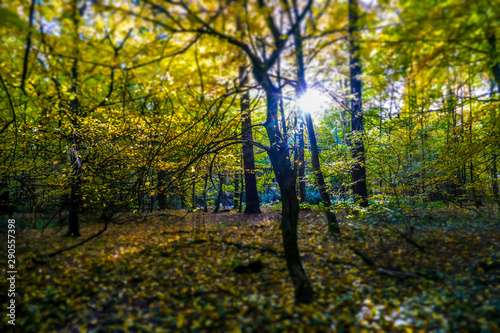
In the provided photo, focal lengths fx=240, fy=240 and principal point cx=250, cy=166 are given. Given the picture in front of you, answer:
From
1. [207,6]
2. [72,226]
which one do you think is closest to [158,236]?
[72,226]

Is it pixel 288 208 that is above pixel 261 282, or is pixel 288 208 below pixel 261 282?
above

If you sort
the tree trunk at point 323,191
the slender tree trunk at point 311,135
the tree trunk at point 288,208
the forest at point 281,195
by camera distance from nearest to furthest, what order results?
the forest at point 281,195, the tree trunk at point 288,208, the slender tree trunk at point 311,135, the tree trunk at point 323,191

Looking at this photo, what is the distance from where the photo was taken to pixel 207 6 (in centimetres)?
343

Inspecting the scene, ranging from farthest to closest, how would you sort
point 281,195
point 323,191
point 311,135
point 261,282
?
point 311,135 < point 323,191 < point 281,195 < point 261,282

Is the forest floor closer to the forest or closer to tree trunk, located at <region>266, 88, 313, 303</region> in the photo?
the forest

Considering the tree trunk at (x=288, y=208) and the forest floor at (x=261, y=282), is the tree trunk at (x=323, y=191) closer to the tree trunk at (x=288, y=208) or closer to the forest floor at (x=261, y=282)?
the forest floor at (x=261, y=282)

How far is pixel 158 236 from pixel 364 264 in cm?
493

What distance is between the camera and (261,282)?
13.7 feet

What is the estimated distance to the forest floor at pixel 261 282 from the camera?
319 cm

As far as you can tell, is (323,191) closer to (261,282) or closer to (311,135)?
(311,135)

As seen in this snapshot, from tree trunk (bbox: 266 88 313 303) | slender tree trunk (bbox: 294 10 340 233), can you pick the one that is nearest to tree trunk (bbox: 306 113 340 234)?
slender tree trunk (bbox: 294 10 340 233)

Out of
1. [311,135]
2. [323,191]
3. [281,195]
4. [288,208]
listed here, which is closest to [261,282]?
[288,208]

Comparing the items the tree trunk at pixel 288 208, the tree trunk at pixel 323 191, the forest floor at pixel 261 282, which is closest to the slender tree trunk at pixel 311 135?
the tree trunk at pixel 323 191

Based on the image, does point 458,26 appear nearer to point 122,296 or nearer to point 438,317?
point 438,317
